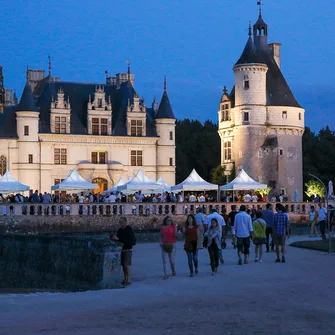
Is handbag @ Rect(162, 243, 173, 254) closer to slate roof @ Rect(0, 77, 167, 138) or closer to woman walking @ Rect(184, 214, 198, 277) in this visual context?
woman walking @ Rect(184, 214, 198, 277)

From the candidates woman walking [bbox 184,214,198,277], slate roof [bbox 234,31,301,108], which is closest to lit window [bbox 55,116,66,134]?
slate roof [bbox 234,31,301,108]

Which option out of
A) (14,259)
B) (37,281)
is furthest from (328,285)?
(14,259)

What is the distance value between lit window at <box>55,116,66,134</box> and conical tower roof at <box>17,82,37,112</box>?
2.10 metres

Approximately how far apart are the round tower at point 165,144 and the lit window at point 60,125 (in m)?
7.37

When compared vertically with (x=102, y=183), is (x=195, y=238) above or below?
below

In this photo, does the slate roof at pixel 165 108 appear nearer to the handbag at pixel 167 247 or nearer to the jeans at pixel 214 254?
the jeans at pixel 214 254

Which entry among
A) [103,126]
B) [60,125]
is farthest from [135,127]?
[60,125]

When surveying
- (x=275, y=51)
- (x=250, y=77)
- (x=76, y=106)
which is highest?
(x=275, y=51)

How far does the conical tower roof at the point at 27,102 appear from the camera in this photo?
59.8 metres

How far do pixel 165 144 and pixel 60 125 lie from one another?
8.35 meters

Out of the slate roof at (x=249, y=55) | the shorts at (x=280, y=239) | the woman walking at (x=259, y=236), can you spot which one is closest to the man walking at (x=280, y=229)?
the shorts at (x=280, y=239)

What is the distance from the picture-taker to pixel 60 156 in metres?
61.5

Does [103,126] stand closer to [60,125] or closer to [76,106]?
[76,106]

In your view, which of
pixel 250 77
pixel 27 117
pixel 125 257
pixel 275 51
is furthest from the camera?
pixel 275 51
